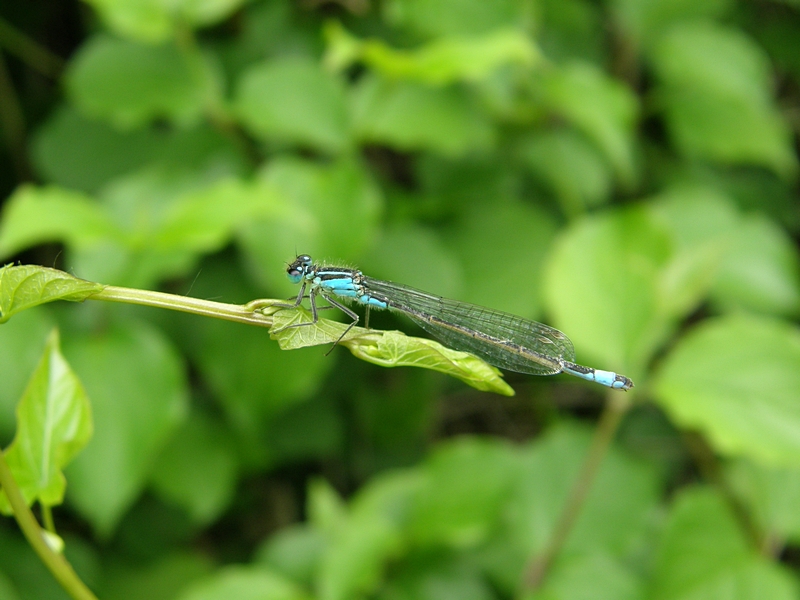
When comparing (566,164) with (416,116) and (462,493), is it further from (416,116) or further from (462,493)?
(462,493)

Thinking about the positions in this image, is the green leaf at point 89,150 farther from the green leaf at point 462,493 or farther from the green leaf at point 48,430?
the green leaf at point 48,430

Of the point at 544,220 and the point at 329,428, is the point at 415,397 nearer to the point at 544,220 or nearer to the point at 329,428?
the point at 329,428

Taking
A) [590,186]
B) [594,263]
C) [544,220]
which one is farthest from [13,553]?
[590,186]

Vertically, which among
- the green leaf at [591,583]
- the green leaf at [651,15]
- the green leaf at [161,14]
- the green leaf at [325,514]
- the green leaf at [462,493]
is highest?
the green leaf at [651,15]

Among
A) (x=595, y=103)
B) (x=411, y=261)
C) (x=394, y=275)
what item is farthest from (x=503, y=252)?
(x=595, y=103)

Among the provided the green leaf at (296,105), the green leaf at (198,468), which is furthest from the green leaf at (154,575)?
the green leaf at (296,105)

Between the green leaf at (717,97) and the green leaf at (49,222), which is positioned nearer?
the green leaf at (49,222)

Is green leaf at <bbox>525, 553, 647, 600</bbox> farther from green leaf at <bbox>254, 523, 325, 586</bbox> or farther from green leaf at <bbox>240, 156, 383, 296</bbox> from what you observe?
green leaf at <bbox>240, 156, 383, 296</bbox>
